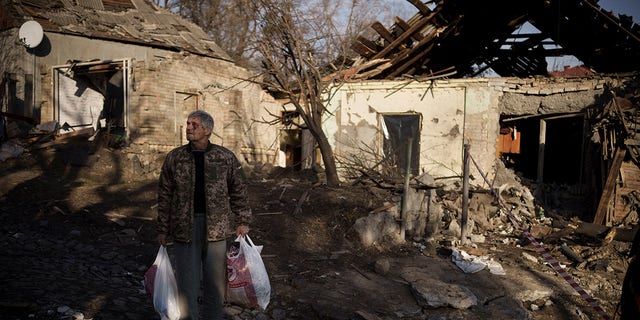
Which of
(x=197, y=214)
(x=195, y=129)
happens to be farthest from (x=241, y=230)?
(x=195, y=129)

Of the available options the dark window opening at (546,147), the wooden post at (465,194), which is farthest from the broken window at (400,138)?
the wooden post at (465,194)

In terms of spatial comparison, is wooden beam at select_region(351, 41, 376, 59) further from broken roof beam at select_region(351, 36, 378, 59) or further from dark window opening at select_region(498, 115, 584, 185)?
dark window opening at select_region(498, 115, 584, 185)

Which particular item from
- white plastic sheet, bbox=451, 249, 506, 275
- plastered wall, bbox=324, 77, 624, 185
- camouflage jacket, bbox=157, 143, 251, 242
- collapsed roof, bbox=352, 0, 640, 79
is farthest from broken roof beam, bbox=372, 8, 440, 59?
camouflage jacket, bbox=157, 143, 251, 242

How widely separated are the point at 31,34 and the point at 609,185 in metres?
14.2

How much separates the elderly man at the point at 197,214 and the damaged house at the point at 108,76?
338 inches

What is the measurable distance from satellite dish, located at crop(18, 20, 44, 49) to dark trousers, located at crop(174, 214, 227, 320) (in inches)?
Result: 429

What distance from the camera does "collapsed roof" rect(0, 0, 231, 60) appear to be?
454 inches

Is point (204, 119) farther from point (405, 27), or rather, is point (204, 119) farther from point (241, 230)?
point (405, 27)

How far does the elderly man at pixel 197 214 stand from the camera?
2969mm

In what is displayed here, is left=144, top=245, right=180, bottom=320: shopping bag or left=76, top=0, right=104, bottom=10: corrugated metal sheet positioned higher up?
left=76, top=0, right=104, bottom=10: corrugated metal sheet

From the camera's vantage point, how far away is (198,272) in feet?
9.95

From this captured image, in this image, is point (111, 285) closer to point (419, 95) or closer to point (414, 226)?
point (414, 226)

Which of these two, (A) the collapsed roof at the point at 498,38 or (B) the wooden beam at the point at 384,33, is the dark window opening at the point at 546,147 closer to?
(A) the collapsed roof at the point at 498,38

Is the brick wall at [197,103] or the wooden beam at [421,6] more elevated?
the wooden beam at [421,6]
